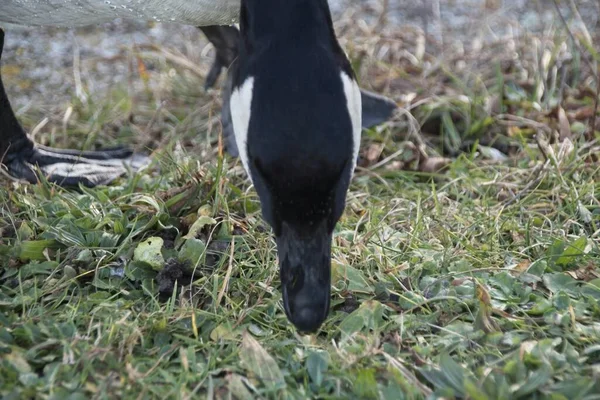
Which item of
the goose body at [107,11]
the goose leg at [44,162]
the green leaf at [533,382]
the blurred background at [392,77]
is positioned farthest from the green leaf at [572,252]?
the goose leg at [44,162]

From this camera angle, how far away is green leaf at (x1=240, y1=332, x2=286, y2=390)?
2.38 metres

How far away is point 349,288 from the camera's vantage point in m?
2.87

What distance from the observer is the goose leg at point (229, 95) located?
4.12m

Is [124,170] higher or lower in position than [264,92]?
lower

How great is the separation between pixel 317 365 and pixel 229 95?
190 centimetres

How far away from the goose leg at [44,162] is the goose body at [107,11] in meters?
0.47

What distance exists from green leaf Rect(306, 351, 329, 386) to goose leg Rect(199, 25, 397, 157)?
A: 170 cm

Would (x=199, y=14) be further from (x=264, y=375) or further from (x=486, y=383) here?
(x=486, y=383)

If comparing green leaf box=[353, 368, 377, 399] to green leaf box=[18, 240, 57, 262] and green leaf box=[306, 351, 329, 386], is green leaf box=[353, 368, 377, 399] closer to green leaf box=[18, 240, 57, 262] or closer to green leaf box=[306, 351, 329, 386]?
green leaf box=[306, 351, 329, 386]

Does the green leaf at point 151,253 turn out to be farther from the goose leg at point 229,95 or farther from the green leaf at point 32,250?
the goose leg at point 229,95

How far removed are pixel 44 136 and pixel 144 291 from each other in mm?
1929

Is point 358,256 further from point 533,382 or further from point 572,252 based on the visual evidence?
point 533,382

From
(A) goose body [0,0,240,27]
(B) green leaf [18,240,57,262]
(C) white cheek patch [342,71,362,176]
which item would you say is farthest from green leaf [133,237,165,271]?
(A) goose body [0,0,240,27]

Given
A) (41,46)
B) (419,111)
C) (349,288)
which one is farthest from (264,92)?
(41,46)
